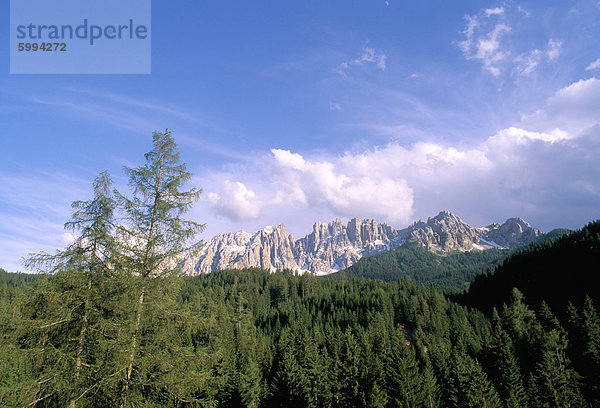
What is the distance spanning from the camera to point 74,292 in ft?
38.9

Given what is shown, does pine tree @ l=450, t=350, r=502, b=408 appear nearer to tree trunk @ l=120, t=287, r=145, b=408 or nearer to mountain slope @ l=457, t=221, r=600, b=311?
Result: tree trunk @ l=120, t=287, r=145, b=408

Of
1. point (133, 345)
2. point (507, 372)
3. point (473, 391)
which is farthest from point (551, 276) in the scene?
point (133, 345)

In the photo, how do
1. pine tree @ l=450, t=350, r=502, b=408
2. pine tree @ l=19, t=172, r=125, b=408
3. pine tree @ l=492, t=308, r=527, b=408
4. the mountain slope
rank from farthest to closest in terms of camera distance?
the mountain slope < pine tree @ l=492, t=308, r=527, b=408 < pine tree @ l=450, t=350, r=502, b=408 < pine tree @ l=19, t=172, r=125, b=408

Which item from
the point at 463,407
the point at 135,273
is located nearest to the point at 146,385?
the point at 135,273

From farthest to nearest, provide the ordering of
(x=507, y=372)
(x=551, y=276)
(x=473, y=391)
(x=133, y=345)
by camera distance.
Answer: (x=551, y=276) < (x=507, y=372) < (x=473, y=391) < (x=133, y=345)

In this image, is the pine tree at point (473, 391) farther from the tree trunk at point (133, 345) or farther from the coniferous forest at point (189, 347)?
the tree trunk at point (133, 345)

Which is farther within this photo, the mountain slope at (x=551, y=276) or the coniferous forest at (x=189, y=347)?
the mountain slope at (x=551, y=276)

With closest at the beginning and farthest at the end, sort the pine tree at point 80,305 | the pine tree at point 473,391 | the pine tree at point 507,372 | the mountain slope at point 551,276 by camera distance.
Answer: the pine tree at point 80,305
the pine tree at point 473,391
the pine tree at point 507,372
the mountain slope at point 551,276

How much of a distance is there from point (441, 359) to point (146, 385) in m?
50.7

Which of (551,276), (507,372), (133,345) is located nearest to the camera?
(133,345)

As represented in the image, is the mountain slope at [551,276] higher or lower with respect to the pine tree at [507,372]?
higher

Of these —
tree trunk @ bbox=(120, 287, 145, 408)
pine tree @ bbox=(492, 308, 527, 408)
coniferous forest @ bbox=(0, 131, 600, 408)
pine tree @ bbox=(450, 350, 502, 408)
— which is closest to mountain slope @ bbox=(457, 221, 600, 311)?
coniferous forest @ bbox=(0, 131, 600, 408)

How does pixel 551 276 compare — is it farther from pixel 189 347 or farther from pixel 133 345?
pixel 133 345

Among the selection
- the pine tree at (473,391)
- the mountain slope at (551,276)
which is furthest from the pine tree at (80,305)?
the mountain slope at (551,276)
